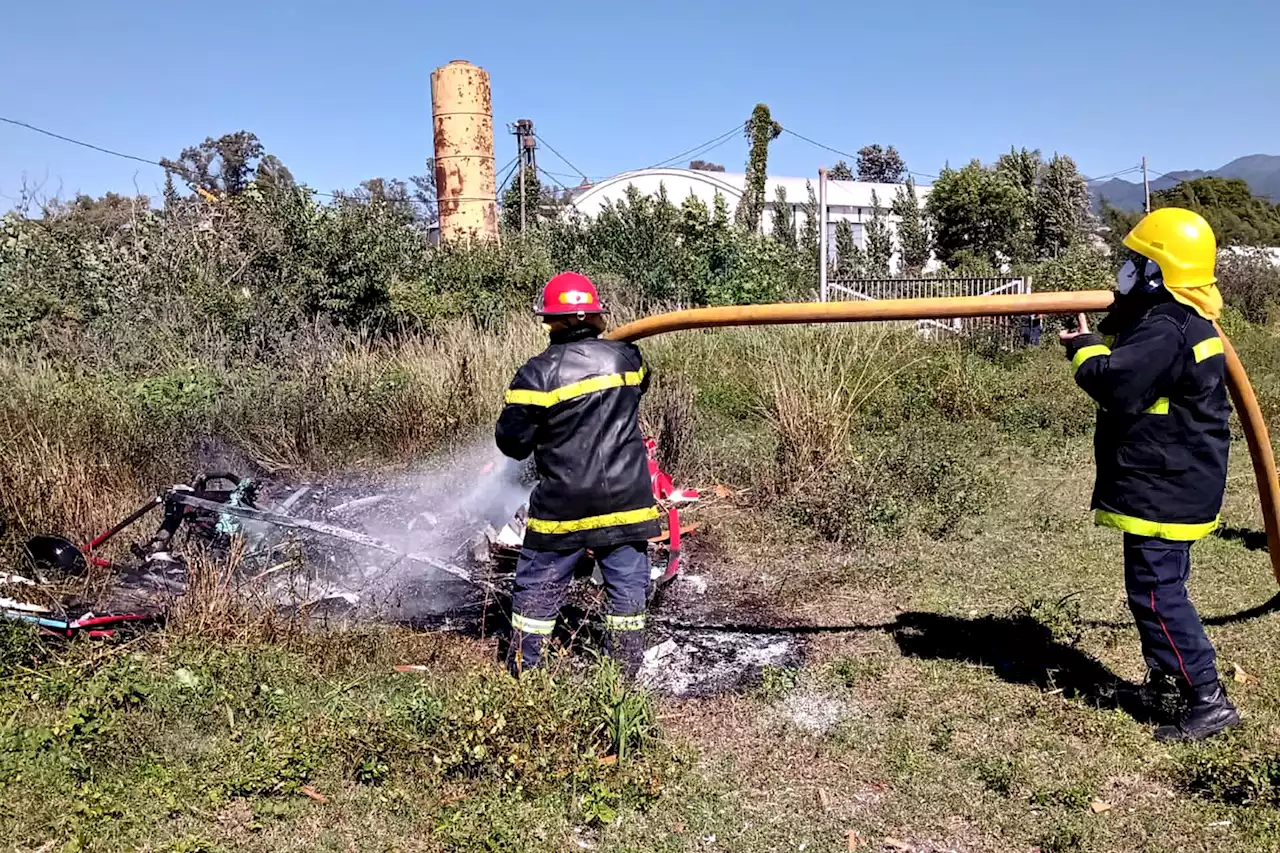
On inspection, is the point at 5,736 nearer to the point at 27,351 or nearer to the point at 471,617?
the point at 471,617

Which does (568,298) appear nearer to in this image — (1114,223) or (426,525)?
(426,525)

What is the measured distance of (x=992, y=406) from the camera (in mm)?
10609

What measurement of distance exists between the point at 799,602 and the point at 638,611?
1606 millimetres

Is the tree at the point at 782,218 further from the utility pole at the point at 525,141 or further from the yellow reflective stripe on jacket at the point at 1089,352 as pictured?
the yellow reflective stripe on jacket at the point at 1089,352

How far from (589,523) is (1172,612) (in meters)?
2.33

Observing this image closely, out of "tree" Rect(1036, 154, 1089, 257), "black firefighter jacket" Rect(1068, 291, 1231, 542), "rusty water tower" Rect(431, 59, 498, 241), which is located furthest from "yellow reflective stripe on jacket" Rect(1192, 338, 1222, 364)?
"tree" Rect(1036, 154, 1089, 257)

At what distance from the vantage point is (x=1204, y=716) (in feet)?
12.6

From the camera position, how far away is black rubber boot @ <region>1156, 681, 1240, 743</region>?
3.82m

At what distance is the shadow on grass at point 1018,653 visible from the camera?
4.28 metres

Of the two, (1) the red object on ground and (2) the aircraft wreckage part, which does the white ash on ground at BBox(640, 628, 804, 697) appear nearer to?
(1) the red object on ground

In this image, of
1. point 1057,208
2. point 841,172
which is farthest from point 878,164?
point 1057,208

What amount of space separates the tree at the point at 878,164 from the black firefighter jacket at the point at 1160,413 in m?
83.3

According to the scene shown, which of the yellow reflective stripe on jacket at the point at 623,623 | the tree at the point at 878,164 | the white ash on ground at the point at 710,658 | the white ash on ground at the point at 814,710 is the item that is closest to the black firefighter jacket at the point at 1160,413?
the white ash on ground at the point at 814,710

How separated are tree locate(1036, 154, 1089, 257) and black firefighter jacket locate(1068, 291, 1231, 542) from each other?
3361 centimetres
